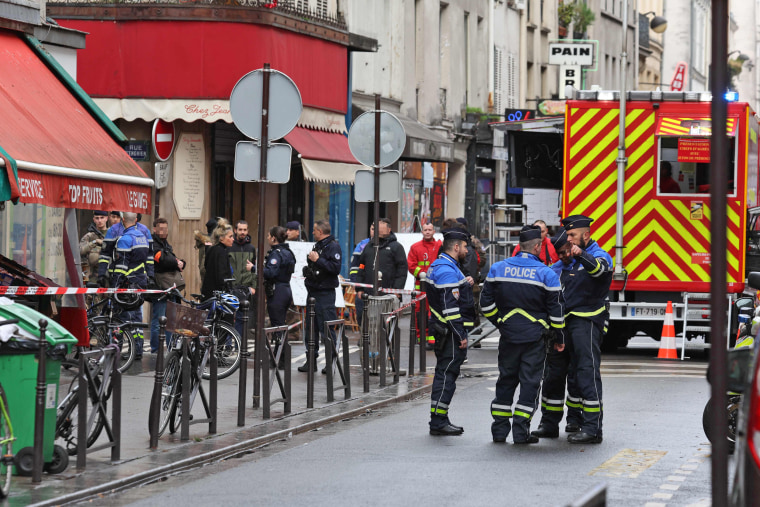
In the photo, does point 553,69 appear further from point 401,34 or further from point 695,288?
point 695,288

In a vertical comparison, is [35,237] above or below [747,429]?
above

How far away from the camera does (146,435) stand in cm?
1138

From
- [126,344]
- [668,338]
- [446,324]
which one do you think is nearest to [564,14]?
[668,338]

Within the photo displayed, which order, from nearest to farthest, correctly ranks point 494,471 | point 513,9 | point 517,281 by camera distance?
point 494,471 < point 517,281 < point 513,9

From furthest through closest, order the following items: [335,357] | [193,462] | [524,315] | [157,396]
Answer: [335,357], [524,315], [157,396], [193,462]

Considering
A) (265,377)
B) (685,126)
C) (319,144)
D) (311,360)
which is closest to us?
(265,377)

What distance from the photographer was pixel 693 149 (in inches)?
707

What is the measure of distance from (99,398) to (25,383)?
2.52 feet

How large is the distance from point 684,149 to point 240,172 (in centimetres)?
708

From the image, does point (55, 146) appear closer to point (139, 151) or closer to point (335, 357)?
point (335, 357)

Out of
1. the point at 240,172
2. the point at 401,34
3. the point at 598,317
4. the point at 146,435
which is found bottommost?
the point at 146,435

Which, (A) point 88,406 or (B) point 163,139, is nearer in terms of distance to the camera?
(A) point 88,406

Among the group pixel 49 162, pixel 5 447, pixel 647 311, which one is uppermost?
pixel 49 162

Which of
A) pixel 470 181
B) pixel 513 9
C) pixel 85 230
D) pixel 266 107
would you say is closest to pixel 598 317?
pixel 266 107
